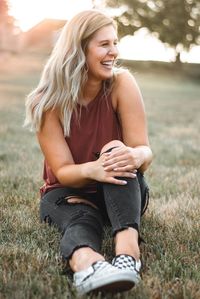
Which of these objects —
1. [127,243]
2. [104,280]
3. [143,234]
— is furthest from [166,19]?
[104,280]

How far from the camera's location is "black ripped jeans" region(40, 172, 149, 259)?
283 cm

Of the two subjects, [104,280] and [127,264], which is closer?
[104,280]

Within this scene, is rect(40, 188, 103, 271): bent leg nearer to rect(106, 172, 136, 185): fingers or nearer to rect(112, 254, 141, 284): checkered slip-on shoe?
rect(112, 254, 141, 284): checkered slip-on shoe

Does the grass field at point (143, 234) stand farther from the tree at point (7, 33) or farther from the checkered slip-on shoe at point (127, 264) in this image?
the tree at point (7, 33)

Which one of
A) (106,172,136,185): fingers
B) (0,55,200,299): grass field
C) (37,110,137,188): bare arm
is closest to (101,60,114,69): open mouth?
(37,110,137,188): bare arm

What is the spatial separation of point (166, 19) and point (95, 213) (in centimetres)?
4232

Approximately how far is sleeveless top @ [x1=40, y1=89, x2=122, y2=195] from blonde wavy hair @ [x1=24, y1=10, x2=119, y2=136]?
3.1 inches

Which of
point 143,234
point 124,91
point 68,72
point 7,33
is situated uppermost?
point 68,72

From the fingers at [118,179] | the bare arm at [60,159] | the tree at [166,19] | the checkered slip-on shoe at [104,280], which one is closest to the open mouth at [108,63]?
the bare arm at [60,159]

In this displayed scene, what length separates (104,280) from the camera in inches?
94.2

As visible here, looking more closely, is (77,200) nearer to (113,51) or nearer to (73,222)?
(73,222)

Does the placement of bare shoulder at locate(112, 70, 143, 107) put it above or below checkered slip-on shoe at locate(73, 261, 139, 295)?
above

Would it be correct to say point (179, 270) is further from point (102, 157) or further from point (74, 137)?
point (74, 137)

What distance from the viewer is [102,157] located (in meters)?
3.08
